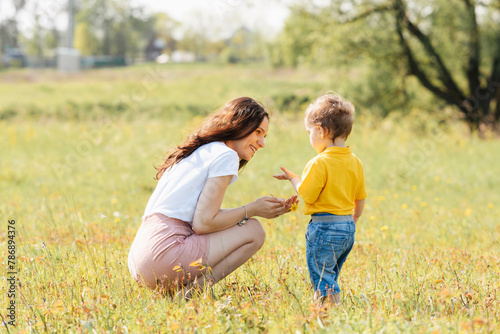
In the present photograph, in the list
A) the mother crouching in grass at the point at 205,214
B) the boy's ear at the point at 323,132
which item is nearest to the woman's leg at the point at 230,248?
the mother crouching in grass at the point at 205,214

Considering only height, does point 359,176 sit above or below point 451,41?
below

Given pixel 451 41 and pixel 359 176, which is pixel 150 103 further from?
pixel 359 176

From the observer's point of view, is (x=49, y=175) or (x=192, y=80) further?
(x=192, y=80)

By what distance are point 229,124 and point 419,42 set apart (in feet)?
52.8

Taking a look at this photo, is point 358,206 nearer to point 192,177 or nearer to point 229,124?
point 229,124

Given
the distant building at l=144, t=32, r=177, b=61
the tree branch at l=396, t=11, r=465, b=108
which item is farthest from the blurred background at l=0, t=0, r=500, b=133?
the distant building at l=144, t=32, r=177, b=61

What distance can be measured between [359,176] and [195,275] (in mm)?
1188

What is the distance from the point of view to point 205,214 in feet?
10.2

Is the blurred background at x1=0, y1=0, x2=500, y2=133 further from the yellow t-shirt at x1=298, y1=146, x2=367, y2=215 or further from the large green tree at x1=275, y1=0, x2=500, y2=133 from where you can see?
the yellow t-shirt at x1=298, y1=146, x2=367, y2=215

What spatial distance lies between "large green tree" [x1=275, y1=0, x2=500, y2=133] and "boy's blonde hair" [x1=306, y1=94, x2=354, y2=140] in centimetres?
1391

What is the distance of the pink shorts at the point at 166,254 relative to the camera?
308 cm

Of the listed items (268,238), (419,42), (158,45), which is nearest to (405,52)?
(419,42)

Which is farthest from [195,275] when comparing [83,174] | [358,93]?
[358,93]

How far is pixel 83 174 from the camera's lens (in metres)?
9.69
